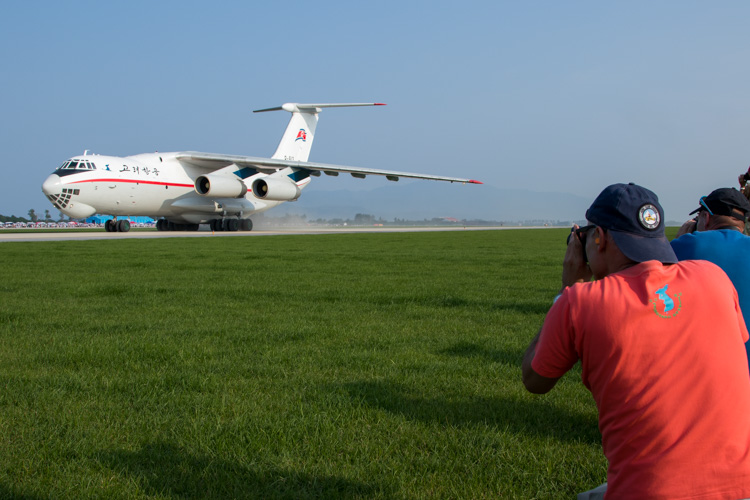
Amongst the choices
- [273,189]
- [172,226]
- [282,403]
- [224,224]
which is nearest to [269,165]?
[273,189]

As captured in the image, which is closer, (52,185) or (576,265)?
(576,265)

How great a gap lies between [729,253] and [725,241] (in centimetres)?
7

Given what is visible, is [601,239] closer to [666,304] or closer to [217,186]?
[666,304]

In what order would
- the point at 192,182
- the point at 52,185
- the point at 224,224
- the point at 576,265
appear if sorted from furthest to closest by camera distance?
the point at 224,224 → the point at 192,182 → the point at 52,185 → the point at 576,265

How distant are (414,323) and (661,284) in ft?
16.3

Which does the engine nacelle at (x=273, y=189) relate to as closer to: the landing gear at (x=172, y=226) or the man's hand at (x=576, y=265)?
the landing gear at (x=172, y=226)

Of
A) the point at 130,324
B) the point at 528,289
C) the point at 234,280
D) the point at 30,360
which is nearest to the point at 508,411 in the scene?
the point at 30,360

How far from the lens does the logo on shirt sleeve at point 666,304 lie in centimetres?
168

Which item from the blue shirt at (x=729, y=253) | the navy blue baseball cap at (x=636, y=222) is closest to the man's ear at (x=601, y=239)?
the navy blue baseball cap at (x=636, y=222)

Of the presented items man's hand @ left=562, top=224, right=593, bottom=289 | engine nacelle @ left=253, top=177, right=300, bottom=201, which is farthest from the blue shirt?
engine nacelle @ left=253, top=177, right=300, bottom=201

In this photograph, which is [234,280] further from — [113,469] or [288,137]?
[288,137]

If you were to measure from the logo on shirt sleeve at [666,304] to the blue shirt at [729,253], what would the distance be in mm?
1115

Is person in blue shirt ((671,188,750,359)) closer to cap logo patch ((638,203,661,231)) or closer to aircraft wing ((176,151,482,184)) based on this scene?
cap logo patch ((638,203,661,231))

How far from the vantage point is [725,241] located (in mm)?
2775
